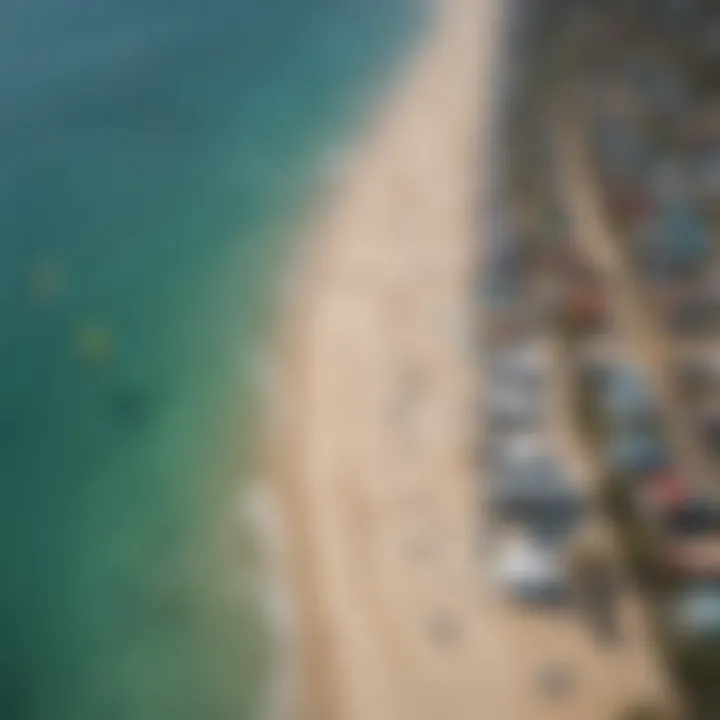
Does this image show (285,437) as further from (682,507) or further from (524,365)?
(682,507)

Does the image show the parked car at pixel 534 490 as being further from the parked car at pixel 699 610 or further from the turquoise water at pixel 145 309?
the turquoise water at pixel 145 309

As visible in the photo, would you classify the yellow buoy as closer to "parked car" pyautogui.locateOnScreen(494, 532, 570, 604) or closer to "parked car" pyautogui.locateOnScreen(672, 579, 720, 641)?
"parked car" pyautogui.locateOnScreen(494, 532, 570, 604)

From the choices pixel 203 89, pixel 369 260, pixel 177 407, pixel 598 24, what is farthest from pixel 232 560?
pixel 598 24

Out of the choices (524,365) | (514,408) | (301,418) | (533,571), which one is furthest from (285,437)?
(533,571)

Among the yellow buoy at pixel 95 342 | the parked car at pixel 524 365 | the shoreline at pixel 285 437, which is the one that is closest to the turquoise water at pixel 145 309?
the yellow buoy at pixel 95 342

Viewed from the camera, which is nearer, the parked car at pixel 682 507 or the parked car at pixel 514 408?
the parked car at pixel 682 507

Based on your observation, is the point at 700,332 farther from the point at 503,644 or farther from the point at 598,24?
the point at 598,24
